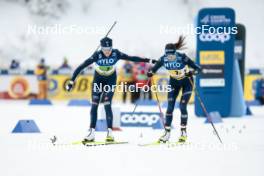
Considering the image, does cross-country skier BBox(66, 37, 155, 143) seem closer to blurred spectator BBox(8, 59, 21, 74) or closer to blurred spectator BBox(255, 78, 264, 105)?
blurred spectator BBox(255, 78, 264, 105)

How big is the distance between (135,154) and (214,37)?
657 centimetres

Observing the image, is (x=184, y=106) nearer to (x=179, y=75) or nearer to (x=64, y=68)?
(x=179, y=75)

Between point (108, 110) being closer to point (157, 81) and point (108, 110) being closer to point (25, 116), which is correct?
point (25, 116)

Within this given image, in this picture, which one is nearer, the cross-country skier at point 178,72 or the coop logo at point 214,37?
the cross-country skier at point 178,72

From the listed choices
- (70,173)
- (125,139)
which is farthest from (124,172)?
(125,139)

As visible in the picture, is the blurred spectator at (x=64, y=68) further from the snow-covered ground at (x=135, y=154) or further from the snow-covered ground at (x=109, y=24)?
the snow-covered ground at (x=135, y=154)

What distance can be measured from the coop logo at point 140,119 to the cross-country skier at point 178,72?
8.83ft

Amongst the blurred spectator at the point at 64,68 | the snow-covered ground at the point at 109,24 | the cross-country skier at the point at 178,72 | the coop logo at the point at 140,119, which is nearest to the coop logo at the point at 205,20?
the coop logo at the point at 140,119

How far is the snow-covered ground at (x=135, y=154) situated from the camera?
6465 millimetres

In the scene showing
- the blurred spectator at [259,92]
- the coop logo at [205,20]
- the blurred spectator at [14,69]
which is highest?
the coop logo at [205,20]

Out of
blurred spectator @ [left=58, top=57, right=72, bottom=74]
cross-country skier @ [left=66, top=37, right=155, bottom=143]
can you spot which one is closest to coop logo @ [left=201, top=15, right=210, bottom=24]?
cross-country skier @ [left=66, top=37, right=155, bottom=143]

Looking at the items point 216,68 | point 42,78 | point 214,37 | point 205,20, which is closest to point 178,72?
point 205,20

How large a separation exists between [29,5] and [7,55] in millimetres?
2358

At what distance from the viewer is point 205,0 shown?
961 inches
